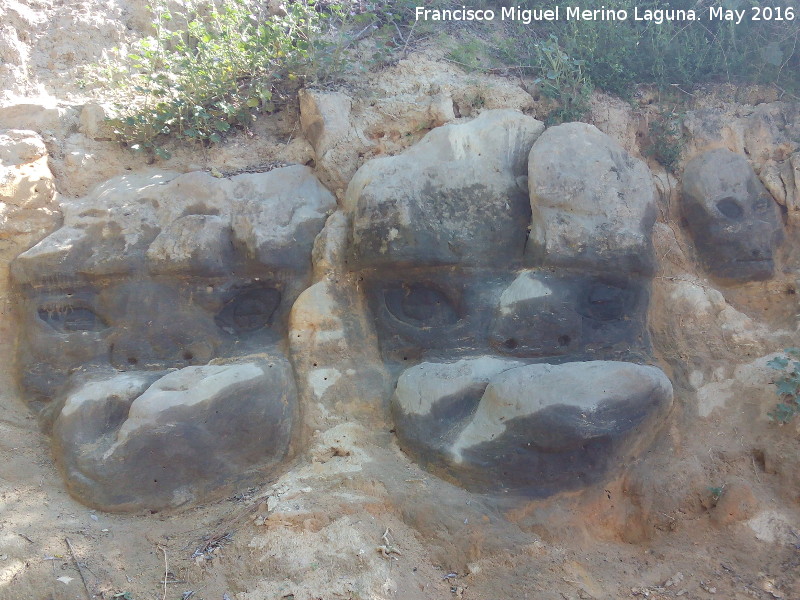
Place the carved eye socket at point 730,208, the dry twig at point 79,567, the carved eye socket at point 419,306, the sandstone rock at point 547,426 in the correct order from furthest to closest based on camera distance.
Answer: the carved eye socket at point 730,208 < the carved eye socket at point 419,306 < the sandstone rock at point 547,426 < the dry twig at point 79,567

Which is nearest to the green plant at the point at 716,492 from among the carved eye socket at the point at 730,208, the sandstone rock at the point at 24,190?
the carved eye socket at the point at 730,208

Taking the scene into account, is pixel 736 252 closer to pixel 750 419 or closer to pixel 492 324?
pixel 750 419

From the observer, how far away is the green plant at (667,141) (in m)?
5.02

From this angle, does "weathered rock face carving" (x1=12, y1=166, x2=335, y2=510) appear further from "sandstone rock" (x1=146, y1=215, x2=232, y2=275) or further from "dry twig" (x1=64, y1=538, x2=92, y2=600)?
"dry twig" (x1=64, y1=538, x2=92, y2=600)

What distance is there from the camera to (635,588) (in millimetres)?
3363

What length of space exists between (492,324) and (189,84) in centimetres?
274

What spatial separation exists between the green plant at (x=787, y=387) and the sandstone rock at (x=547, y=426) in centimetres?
59

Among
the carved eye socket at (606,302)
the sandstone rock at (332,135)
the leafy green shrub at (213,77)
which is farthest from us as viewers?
the leafy green shrub at (213,77)

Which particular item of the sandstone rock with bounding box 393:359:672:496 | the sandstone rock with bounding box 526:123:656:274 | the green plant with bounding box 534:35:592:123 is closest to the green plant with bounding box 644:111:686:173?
the green plant with bounding box 534:35:592:123

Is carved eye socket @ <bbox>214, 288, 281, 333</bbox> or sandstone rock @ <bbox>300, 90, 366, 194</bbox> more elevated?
sandstone rock @ <bbox>300, 90, 366, 194</bbox>

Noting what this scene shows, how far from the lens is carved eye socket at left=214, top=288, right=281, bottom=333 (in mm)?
4582

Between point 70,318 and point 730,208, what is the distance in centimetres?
423

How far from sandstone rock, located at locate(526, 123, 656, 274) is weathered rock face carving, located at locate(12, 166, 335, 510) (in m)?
1.43

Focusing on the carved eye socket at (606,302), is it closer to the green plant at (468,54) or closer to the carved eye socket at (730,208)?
the carved eye socket at (730,208)
